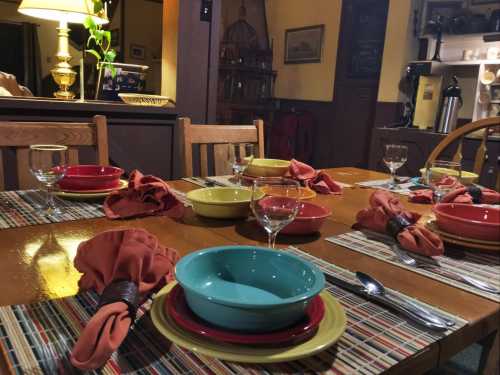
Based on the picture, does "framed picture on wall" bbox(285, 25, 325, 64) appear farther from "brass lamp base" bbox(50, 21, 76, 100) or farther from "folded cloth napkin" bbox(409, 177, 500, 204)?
"folded cloth napkin" bbox(409, 177, 500, 204)

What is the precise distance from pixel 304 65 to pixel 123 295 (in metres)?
4.45

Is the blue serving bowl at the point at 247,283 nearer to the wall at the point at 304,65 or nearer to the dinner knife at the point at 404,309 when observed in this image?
the dinner knife at the point at 404,309

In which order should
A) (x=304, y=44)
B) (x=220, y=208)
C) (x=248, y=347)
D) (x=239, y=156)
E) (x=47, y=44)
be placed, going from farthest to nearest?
(x=47, y=44) < (x=304, y=44) < (x=239, y=156) < (x=220, y=208) < (x=248, y=347)

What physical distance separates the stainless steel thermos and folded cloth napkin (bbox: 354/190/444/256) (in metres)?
2.43

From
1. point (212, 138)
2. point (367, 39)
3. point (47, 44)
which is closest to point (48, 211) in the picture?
point (212, 138)

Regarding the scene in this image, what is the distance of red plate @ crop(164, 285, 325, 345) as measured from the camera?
464 millimetres

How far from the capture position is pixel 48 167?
1.02 m

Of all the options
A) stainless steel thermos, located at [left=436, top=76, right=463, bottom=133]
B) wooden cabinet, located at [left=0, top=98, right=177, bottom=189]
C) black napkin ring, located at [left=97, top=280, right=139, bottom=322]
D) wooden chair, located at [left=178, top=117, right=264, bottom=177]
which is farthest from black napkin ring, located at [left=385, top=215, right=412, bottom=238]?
stainless steel thermos, located at [left=436, top=76, right=463, bottom=133]

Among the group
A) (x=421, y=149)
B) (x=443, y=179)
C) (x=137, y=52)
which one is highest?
(x=137, y=52)

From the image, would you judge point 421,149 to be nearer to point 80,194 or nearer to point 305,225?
point 305,225

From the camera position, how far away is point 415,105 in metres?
3.46

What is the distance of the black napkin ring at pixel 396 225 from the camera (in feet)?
2.99

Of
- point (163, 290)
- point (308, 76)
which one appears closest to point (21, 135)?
point (163, 290)

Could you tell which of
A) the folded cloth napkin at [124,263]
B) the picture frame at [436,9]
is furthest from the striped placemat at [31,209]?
the picture frame at [436,9]
